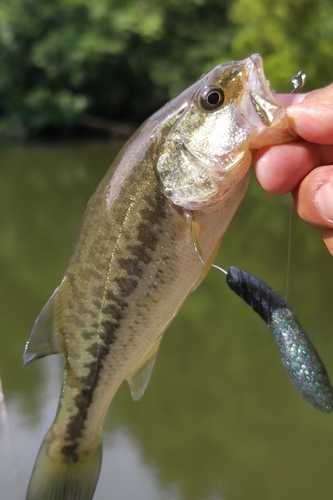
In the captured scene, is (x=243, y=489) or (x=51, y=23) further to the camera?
(x=51, y=23)

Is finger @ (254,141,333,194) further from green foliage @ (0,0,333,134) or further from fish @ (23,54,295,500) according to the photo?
green foliage @ (0,0,333,134)

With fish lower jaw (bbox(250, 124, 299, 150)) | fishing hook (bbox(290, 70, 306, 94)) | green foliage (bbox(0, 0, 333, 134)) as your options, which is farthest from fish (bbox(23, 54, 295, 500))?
green foliage (bbox(0, 0, 333, 134))

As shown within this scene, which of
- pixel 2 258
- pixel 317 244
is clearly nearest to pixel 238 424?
pixel 317 244

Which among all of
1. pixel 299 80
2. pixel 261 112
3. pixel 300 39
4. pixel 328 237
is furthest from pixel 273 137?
pixel 300 39

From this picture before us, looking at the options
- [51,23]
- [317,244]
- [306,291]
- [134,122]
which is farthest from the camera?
[134,122]

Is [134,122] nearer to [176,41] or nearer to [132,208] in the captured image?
[176,41]

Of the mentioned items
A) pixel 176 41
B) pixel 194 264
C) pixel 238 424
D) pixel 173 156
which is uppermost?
pixel 173 156

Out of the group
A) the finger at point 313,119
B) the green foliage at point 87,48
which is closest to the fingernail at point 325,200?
the finger at point 313,119

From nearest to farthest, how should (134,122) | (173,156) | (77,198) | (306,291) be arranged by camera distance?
1. (173,156)
2. (306,291)
3. (77,198)
4. (134,122)

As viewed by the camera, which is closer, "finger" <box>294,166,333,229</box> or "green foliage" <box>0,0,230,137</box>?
"finger" <box>294,166,333,229</box>
